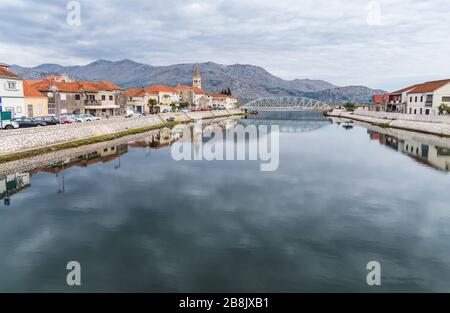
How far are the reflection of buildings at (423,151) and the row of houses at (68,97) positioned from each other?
53800mm

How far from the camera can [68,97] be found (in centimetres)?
7681

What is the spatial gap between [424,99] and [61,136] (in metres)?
85.4

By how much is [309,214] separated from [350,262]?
22.3 feet

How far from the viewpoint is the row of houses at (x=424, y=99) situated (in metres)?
82.8

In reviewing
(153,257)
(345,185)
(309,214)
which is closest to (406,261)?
(309,214)

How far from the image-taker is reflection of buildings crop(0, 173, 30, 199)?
28250 mm

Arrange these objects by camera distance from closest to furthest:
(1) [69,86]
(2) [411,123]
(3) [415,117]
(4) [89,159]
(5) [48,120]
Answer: (4) [89,159], (5) [48,120], (2) [411,123], (3) [415,117], (1) [69,86]

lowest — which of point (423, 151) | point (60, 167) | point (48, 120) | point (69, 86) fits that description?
point (60, 167)

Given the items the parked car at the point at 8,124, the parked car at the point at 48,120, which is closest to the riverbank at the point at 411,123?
the parked car at the point at 48,120

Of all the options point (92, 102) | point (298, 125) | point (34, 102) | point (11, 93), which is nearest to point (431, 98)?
point (298, 125)

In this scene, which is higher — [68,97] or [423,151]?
[68,97]

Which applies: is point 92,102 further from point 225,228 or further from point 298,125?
point 225,228

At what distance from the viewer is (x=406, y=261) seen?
637 inches

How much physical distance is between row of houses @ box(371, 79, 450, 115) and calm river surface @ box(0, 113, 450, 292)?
185 ft
